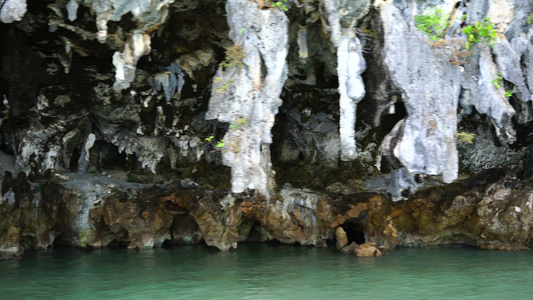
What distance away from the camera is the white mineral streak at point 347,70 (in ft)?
36.8

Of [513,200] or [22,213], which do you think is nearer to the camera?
[513,200]

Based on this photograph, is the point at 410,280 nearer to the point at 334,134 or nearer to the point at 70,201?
the point at 334,134

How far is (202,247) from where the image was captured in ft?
58.6

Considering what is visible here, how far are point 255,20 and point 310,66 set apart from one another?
473cm

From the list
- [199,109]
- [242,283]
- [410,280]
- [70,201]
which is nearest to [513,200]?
[410,280]

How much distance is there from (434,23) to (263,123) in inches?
165

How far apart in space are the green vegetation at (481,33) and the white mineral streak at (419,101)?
0.96 metres

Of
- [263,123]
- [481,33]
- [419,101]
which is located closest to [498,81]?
[481,33]

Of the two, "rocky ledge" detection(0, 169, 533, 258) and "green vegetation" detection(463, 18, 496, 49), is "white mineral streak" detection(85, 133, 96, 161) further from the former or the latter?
"green vegetation" detection(463, 18, 496, 49)

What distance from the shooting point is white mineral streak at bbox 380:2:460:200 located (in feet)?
37.3

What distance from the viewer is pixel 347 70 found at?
11.5 metres

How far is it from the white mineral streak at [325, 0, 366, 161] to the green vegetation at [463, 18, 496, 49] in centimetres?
242

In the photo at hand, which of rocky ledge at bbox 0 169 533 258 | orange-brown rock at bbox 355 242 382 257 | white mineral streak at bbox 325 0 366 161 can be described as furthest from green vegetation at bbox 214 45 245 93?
rocky ledge at bbox 0 169 533 258

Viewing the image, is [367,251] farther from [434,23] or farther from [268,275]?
[434,23]
